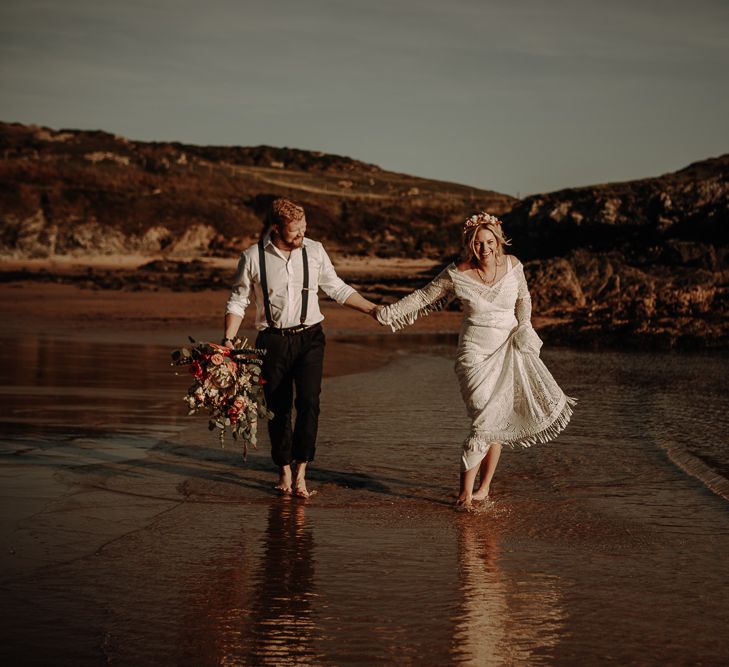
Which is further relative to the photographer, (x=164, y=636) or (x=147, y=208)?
(x=147, y=208)

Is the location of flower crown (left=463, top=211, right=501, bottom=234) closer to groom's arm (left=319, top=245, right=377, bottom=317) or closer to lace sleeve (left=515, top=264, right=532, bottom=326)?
lace sleeve (left=515, top=264, right=532, bottom=326)

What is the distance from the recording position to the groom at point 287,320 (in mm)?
7102

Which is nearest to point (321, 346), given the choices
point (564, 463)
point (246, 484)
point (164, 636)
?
point (246, 484)

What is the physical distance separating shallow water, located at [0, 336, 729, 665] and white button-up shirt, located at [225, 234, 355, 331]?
45.2 inches

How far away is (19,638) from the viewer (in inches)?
172

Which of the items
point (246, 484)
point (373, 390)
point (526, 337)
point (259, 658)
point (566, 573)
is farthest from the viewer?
point (373, 390)

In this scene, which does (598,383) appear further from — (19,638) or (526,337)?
(19,638)

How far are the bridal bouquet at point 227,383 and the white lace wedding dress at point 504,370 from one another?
1.27 m

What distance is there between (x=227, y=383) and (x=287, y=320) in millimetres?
563

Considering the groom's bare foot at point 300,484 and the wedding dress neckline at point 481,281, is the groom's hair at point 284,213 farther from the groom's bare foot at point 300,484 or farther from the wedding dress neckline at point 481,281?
the groom's bare foot at point 300,484

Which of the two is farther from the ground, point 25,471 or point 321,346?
point 321,346

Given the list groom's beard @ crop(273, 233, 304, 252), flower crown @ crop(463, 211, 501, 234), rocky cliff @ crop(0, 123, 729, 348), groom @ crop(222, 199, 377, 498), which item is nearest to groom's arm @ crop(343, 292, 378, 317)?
groom @ crop(222, 199, 377, 498)

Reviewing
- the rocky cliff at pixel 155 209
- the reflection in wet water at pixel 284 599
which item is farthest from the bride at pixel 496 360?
the rocky cliff at pixel 155 209

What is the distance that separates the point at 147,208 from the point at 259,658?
5136 cm
